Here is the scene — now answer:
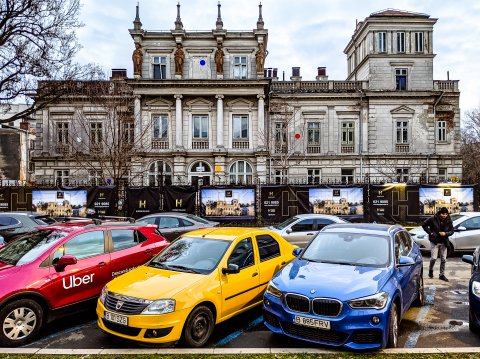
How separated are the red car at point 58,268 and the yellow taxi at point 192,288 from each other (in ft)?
3.21

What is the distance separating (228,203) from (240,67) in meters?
18.4

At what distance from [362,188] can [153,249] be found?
1445 cm

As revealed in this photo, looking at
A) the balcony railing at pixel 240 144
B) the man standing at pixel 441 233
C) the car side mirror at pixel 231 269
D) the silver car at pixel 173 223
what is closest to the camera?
the car side mirror at pixel 231 269

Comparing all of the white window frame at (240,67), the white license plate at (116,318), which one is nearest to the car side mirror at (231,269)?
the white license plate at (116,318)

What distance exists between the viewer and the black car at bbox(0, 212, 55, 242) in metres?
12.2

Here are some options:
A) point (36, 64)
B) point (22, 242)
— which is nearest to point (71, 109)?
point (36, 64)

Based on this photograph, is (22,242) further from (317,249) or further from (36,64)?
(36,64)

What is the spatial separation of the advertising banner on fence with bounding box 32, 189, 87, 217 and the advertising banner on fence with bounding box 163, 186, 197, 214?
453cm

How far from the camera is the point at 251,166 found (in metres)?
33.1

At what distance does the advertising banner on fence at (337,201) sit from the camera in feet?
64.5

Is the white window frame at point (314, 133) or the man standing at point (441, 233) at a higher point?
the white window frame at point (314, 133)

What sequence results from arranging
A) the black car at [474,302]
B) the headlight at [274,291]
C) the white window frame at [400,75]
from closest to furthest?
the headlight at [274,291]
the black car at [474,302]
the white window frame at [400,75]

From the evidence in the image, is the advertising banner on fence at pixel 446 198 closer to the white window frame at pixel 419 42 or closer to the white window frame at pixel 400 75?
the white window frame at pixel 400 75

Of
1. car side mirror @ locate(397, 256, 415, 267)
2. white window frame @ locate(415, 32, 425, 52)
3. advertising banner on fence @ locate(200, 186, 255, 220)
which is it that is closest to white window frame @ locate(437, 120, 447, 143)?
white window frame @ locate(415, 32, 425, 52)
